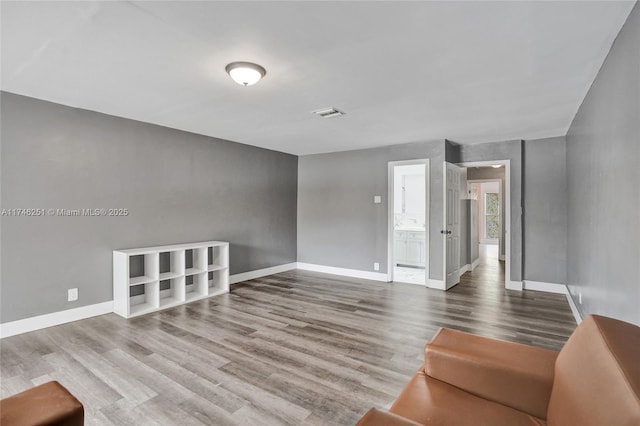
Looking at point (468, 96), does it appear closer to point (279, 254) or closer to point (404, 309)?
point (404, 309)

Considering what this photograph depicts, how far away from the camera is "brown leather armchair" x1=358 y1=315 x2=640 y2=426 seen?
2.90 feet

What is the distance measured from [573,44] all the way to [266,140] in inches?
165

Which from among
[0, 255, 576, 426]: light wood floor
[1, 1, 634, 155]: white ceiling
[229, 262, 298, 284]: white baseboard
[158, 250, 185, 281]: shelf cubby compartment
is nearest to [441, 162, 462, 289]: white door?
[0, 255, 576, 426]: light wood floor

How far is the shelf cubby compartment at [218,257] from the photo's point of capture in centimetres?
493

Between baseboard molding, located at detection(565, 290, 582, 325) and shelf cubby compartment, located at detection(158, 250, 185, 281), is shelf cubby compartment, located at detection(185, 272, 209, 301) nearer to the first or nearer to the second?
shelf cubby compartment, located at detection(158, 250, 185, 281)

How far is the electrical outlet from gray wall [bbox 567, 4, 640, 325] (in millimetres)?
4964

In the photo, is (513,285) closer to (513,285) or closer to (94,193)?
(513,285)

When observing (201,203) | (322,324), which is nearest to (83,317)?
(201,203)

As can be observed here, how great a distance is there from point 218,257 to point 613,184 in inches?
185

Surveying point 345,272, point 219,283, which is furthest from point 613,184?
point 219,283

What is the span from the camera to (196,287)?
4.85 m

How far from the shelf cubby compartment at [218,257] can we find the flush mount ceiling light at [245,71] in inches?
113

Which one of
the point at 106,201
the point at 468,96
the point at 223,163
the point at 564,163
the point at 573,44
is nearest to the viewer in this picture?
the point at 573,44

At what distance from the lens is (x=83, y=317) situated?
376cm
